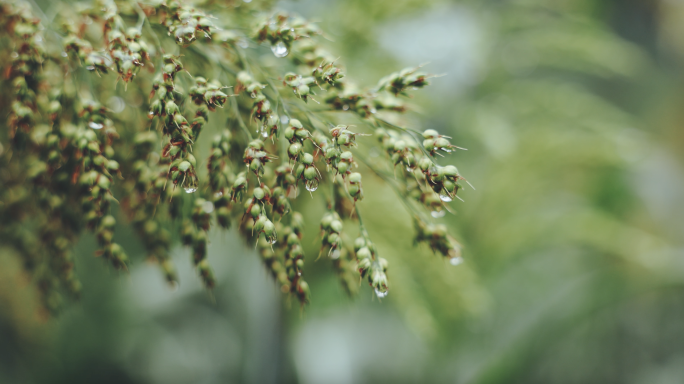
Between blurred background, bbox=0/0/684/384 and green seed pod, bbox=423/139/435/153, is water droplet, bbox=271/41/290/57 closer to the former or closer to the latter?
green seed pod, bbox=423/139/435/153

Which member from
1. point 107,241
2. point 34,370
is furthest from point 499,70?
point 34,370

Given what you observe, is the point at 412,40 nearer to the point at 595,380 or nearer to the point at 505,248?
the point at 505,248

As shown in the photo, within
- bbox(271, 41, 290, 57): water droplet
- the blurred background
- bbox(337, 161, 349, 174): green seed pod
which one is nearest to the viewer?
bbox(337, 161, 349, 174): green seed pod

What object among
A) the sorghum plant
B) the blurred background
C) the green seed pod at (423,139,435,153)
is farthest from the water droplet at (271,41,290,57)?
the blurred background

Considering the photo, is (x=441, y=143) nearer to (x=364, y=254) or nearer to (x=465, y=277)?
(x=364, y=254)

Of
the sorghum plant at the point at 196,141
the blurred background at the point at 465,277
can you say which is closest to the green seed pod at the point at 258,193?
the sorghum plant at the point at 196,141

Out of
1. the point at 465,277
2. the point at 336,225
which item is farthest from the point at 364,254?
the point at 465,277

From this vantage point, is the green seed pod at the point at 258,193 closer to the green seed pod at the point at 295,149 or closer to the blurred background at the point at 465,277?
the green seed pod at the point at 295,149

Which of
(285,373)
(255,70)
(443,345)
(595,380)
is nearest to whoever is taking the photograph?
(255,70)
